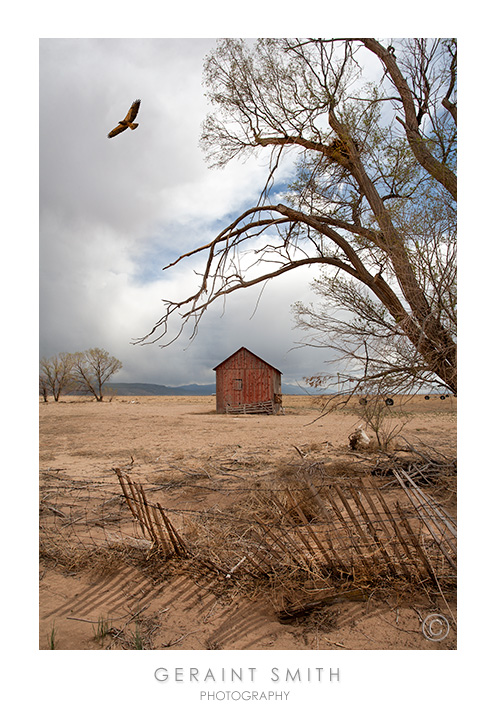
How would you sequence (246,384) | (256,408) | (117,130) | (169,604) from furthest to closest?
(246,384), (256,408), (169,604), (117,130)

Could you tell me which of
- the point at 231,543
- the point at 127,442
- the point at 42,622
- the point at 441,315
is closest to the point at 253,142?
the point at 441,315

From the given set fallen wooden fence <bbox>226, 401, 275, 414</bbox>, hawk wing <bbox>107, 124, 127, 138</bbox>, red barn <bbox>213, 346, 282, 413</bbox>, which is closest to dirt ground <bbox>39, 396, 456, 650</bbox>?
hawk wing <bbox>107, 124, 127, 138</bbox>

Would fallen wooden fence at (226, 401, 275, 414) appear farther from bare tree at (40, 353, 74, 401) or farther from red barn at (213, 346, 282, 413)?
bare tree at (40, 353, 74, 401)

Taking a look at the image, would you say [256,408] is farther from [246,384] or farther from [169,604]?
[169,604]

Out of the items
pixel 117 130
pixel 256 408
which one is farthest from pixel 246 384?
pixel 117 130

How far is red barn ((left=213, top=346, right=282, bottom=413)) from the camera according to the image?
2550cm

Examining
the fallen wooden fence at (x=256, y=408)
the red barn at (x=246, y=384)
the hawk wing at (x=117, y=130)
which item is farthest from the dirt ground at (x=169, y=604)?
the red barn at (x=246, y=384)

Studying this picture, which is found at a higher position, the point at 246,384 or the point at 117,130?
the point at 117,130

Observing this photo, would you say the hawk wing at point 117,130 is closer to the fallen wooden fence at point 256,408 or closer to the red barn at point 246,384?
the red barn at point 246,384

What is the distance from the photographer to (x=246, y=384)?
25.6m

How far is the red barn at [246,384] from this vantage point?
83.7 feet
